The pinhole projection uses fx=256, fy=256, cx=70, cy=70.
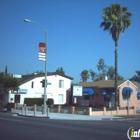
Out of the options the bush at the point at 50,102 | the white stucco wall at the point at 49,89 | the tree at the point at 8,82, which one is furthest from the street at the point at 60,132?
the white stucco wall at the point at 49,89

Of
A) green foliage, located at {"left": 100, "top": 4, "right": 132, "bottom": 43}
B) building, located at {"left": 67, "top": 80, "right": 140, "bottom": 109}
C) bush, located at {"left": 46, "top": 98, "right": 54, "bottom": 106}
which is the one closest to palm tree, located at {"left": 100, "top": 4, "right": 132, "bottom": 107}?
green foliage, located at {"left": 100, "top": 4, "right": 132, "bottom": 43}

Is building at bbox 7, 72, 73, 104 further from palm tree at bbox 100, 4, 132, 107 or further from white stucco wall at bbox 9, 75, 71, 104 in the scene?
palm tree at bbox 100, 4, 132, 107

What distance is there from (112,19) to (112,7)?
5.27ft

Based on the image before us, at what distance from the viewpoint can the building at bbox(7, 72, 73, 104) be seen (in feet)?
156

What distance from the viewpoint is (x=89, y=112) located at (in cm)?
2762

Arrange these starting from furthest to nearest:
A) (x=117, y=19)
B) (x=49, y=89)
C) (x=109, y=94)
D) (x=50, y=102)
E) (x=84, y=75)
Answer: (x=84, y=75) < (x=49, y=89) < (x=50, y=102) < (x=109, y=94) < (x=117, y=19)

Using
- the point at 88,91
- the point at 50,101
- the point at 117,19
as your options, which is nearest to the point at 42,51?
the point at 117,19

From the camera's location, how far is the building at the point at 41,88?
4744 cm

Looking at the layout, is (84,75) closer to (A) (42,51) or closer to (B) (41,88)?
(B) (41,88)

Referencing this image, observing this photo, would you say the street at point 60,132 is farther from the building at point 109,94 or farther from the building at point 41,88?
the building at point 41,88

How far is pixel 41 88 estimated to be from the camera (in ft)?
162

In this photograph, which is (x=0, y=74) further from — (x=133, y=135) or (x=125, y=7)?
(x=133, y=135)

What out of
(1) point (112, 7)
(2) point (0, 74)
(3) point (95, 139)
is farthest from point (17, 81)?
(3) point (95, 139)

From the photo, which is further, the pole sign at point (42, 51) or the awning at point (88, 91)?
the awning at point (88, 91)
